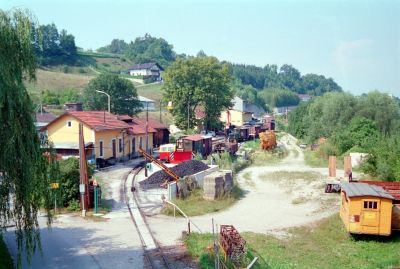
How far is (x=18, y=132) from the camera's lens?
11.7 m

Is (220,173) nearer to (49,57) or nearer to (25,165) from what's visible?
(25,165)

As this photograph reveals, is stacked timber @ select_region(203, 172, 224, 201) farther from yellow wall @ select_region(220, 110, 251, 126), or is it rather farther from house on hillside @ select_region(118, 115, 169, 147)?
yellow wall @ select_region(220, 110, 251, 126)

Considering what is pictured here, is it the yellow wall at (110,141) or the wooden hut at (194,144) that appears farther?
the wooden hut at (194,144)

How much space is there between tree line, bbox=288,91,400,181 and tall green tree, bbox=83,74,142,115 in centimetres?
2397

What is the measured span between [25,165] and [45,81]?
257ft

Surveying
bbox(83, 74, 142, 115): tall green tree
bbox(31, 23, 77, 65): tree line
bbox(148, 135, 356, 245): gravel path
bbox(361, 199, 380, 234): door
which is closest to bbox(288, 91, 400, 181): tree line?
bbox(148, 135, 356, 245): gravel path

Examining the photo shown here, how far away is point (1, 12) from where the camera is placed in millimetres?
12141

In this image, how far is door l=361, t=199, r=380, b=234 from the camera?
688 inches

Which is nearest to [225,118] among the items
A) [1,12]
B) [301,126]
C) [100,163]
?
[301,126]

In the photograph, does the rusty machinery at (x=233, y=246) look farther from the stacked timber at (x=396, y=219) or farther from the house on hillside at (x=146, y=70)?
the house on hillside at (x=146, y=70)

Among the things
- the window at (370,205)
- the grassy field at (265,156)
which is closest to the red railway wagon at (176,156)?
the grassy field at (265,156)

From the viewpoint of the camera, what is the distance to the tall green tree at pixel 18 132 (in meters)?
11.5

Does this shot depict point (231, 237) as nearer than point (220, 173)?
Yes

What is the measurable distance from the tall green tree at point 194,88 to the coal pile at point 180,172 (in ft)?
84.2
